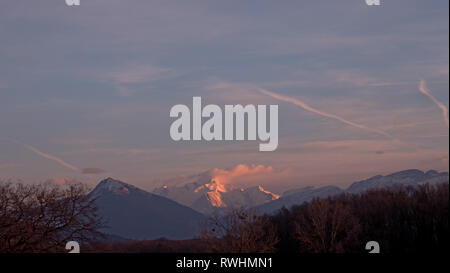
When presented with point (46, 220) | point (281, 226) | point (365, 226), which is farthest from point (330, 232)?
point (46, 220)

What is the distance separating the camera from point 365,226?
14625 centimetres

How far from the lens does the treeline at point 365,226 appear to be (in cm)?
12338

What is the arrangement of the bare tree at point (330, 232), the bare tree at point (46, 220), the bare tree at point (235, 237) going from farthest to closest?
1. the bare tree at point (330, 232)
2. the bare tree at point (235, 237)
3. the bare tree at point (46, 220)

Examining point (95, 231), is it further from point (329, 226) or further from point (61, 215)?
point (329, 226)

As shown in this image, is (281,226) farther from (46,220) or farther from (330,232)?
(46,220)

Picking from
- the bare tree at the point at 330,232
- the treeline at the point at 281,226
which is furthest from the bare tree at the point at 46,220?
the bare tree at the point at 330,232

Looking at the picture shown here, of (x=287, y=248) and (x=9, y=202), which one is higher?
(x=9, y=202)

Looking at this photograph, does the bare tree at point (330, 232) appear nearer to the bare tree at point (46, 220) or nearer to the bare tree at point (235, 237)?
the bare tree at point (235, 237)

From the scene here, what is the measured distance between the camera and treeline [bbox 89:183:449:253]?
405 ft

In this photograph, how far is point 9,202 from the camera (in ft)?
199

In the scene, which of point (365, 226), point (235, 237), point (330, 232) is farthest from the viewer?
point (365, 226)
